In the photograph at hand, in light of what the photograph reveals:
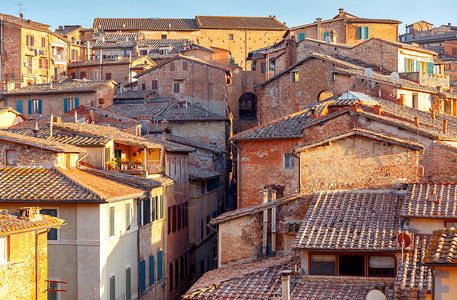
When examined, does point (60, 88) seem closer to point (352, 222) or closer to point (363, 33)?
point (363, 33)

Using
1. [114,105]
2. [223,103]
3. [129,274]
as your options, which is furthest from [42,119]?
[129,274]

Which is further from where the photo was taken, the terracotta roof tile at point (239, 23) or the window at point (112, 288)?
the terracotta roof tile at point (239, 23)

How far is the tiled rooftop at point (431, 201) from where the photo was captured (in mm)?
22156

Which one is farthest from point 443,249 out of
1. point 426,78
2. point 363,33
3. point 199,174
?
point 363,33

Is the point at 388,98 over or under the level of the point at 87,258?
over

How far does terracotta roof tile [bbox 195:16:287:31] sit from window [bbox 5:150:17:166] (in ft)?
211

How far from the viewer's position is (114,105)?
58.3 meters

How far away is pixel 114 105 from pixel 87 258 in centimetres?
3088

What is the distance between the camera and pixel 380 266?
2245 centimetres

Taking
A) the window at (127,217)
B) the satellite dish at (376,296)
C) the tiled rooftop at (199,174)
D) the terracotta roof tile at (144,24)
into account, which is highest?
the terracotta roof tile at (144,24)

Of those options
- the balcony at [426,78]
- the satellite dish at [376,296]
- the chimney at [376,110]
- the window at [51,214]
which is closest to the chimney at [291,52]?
the balcony at [426,78]

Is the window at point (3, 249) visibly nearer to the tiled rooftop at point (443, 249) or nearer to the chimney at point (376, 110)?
the tiled rooftop at point (443, 249)

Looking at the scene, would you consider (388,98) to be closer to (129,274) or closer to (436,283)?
(129,274)

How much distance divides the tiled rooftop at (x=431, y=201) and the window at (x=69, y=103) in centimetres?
3822
